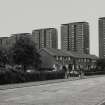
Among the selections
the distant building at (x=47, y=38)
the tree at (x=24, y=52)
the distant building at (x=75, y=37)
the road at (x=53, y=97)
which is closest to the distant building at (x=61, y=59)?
the tree at (x=24, y=52)

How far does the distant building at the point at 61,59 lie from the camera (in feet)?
279

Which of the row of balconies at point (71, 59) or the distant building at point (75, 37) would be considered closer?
the row of balconies at point (71, 59)

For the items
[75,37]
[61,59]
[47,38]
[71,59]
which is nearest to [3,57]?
[61,59]

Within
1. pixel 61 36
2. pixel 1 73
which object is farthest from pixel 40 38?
pixel 1 73

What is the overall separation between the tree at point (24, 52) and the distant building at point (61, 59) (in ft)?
72.0

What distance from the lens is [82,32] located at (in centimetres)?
15225

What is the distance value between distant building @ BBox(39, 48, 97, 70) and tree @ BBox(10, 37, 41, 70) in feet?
72.0

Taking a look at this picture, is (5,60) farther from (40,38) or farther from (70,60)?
(40,38)

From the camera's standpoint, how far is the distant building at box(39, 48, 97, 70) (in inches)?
3344

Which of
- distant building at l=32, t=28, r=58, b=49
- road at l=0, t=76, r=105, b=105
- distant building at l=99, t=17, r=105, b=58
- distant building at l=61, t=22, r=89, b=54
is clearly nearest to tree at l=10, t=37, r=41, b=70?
road at l=0, t=76, r=105, b=105

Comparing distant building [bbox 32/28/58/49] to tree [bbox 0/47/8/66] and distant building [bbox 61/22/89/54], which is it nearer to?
distant building [bbox 61/22/89/54]

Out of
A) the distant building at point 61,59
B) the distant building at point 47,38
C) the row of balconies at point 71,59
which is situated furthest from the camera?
the distant building at point 47,38

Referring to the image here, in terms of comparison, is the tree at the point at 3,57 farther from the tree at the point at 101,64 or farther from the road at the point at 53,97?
the tree at the point at 101,64

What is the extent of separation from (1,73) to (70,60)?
6348 cm
